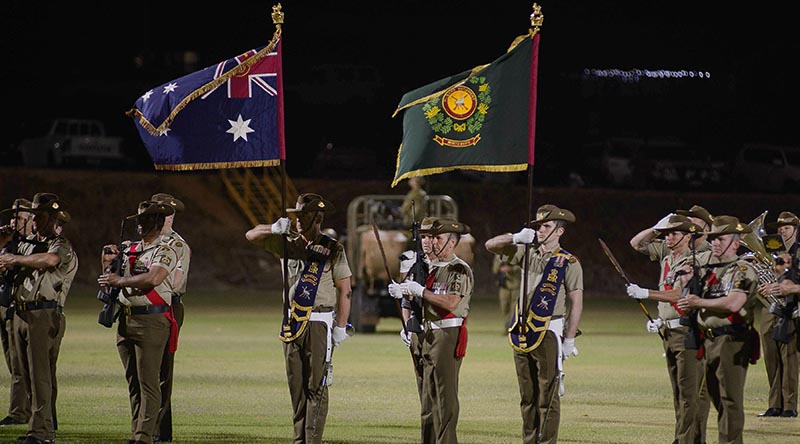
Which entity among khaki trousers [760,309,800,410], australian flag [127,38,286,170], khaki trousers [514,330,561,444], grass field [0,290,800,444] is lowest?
grass field [0,290,800,444]

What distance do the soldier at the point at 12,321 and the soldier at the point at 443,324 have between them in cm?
371

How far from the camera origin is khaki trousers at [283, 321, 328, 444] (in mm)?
10773

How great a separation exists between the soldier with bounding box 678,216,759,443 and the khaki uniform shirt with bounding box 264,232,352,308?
2.80 meters

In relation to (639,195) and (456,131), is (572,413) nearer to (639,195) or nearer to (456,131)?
(456,131)

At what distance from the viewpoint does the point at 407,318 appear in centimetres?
1132

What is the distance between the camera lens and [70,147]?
40.8 meters

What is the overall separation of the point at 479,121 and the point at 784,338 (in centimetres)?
479

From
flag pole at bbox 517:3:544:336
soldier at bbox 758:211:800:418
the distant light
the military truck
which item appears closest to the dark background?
the distant light

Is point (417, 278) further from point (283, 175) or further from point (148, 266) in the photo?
point (148, 266)

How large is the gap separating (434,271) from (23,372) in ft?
14.1

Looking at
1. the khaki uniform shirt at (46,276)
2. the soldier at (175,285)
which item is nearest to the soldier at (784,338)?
the soldier at (175,285)

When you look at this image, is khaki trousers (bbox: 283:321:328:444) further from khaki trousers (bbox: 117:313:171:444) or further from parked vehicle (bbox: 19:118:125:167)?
parked vehicle (bbox: 19:118:125:167)

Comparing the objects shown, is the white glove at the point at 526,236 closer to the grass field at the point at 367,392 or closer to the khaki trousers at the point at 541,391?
the khaki trousers at the point at 541,391

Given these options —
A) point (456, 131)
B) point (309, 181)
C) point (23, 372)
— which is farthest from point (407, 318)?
point (309, 181)
